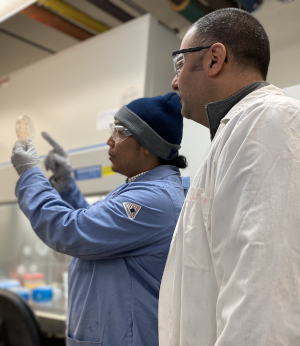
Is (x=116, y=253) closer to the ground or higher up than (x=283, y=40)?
closer to the ground

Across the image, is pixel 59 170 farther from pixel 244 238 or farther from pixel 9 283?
pixel 9 283

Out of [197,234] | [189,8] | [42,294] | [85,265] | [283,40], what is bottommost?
[42,294]

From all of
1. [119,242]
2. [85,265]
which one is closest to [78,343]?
[85,265]

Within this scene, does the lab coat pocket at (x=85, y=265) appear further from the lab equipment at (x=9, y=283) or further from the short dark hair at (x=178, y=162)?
the lab equipment at (x=9, y=283)

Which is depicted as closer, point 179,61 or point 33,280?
point 179,61

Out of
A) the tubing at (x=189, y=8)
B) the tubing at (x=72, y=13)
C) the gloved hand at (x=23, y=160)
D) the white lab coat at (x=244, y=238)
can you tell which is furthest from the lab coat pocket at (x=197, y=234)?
the tubing at (x=72, y=13)

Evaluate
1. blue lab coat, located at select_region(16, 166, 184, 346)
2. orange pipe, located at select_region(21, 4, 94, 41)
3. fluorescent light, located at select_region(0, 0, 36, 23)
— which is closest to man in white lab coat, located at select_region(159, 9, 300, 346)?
blue lab coat, located at select_region(16, 166, 184, 346)

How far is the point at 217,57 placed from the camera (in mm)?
908

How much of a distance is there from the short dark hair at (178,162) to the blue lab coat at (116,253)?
169 millimetres

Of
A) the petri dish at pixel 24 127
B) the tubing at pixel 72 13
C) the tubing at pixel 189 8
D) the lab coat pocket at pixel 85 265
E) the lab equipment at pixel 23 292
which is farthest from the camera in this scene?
the lab equipment at pixel 23 292

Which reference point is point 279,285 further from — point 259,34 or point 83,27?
point 83,27

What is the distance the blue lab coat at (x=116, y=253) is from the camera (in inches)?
45.0

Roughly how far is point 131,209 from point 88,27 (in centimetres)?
192

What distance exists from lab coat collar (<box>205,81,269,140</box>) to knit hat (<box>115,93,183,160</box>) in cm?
45
